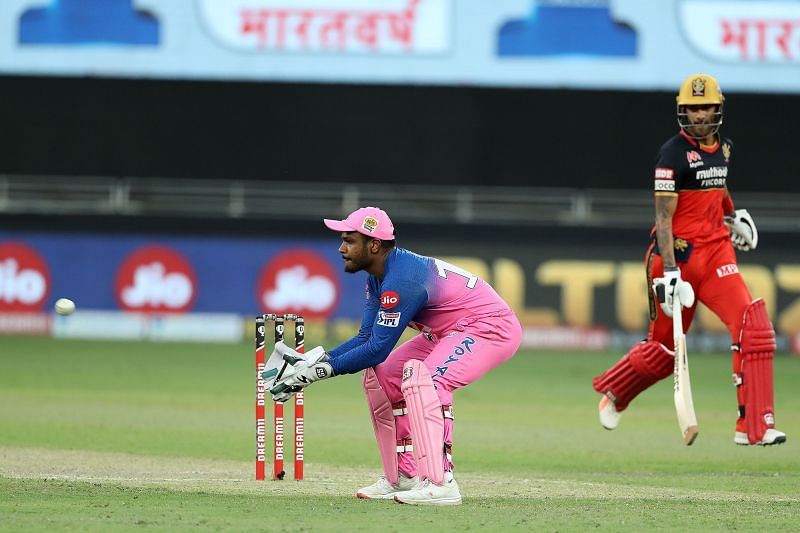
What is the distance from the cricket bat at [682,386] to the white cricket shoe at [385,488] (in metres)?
1.79

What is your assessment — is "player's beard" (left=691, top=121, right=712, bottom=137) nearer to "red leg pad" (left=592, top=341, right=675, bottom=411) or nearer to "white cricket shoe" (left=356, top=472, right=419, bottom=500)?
"red leg pad" (left=592, top=341, right=675, bottom=411)

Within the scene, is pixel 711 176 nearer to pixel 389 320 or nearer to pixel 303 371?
pixel 389 320

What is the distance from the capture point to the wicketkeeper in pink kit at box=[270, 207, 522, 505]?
25.5 ft

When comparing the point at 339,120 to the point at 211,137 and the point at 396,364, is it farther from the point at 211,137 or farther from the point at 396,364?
the point at 396,364

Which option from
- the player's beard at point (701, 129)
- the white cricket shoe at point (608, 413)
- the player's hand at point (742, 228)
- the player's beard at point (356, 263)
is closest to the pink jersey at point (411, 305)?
the player's beard at point (356, 263)

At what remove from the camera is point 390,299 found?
25.6ft

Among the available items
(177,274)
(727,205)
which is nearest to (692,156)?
(727,205)

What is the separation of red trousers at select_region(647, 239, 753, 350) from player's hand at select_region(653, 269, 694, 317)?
0.32 feet

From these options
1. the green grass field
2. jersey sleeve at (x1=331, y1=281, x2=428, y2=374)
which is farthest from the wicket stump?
jersey sleeve at (x1=331, y1=281, x2=428, y2=374)

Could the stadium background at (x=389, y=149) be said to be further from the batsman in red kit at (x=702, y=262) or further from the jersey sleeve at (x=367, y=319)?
the jersey sleeve at (x=367, y=319)

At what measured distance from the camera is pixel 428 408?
25.4ft

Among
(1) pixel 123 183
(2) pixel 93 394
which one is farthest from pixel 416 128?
(2) pixel 93 394

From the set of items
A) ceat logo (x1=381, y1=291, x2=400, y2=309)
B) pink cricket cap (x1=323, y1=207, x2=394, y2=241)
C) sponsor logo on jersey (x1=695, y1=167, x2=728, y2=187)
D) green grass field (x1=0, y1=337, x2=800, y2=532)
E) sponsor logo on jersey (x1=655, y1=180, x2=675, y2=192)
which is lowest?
green grass field (x1=0, y1=337, x2=800, y2=532)

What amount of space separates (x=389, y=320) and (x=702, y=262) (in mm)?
2649
